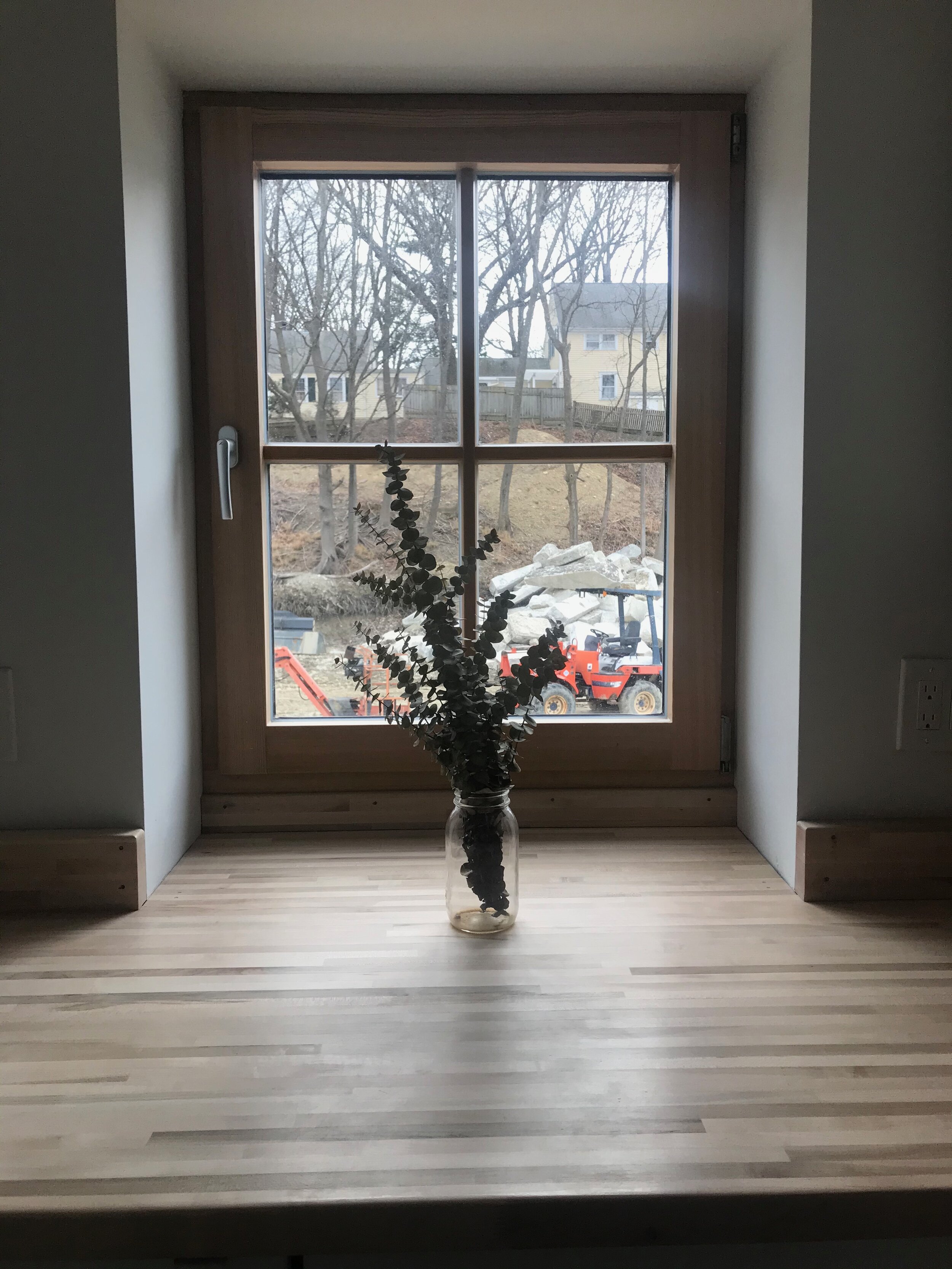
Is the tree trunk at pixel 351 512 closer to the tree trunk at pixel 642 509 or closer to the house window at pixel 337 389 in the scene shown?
the house window at pixel 337 389

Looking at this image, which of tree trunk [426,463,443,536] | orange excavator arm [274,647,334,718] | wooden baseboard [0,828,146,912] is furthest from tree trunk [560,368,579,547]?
wooden baseboard [0,828,146,912]

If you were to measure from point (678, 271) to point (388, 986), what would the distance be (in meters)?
1.15

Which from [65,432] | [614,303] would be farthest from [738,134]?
[65,432]

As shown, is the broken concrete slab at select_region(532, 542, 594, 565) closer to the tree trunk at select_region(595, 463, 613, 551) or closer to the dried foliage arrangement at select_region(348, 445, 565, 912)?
the tree trunk at select_region(595, 463, 613, 551)

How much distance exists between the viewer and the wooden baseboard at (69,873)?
1.25m

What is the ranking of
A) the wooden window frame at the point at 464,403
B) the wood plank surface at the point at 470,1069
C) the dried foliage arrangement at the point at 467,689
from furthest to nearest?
1. the wooden window frame at the point at 464,403
2. the dried foliage arrangement at the point at 467,689
3. the wood plank surface at the point at 470,1069

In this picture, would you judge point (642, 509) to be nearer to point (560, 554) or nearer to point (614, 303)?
point (560, 554)

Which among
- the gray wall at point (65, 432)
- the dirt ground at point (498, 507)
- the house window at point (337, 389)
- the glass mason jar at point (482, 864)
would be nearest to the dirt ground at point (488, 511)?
the dirt ground at point (498, 507)

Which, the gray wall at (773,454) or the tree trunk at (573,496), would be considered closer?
the gray wall at (773,454)

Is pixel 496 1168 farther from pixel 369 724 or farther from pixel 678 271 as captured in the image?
pixel 678 271

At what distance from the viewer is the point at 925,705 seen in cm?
129

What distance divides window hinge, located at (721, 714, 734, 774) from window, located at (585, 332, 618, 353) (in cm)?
63

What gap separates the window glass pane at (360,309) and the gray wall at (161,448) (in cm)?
15

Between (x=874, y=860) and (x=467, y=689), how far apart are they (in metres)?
0.62
